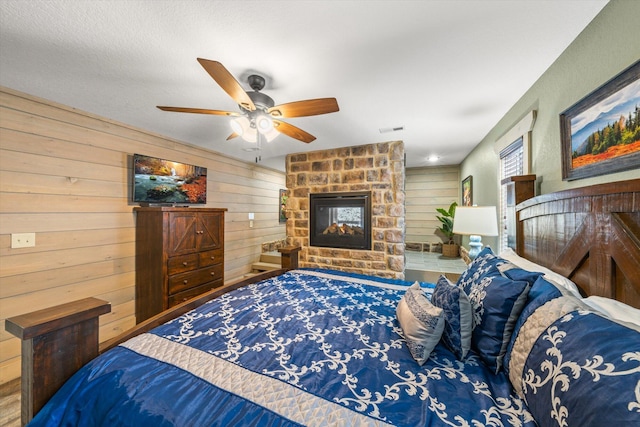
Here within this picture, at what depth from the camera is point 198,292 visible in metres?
2.86

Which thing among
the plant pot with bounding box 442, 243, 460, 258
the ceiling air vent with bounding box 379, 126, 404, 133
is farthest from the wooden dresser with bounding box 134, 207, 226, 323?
the plant pot with bounding box 442, 243, 460, 258

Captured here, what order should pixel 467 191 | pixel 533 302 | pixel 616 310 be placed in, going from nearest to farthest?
pixel 616 310 → pixel 533 302 → pixel 467 191

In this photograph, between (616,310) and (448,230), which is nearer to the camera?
(616,310)

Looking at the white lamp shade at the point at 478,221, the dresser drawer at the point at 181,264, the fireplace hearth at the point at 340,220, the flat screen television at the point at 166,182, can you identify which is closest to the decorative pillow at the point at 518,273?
the white lamp shade at the point at 478,221

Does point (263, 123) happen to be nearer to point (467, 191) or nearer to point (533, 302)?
point (533, 302)

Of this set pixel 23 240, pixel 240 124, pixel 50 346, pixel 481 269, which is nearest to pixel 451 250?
pixel 481 269

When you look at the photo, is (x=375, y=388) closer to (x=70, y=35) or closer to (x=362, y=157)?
(x=70, y=35)

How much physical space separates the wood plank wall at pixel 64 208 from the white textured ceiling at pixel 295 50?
10.7 inches

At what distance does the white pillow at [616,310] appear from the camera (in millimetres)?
787

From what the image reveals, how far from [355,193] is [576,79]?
237 centimetres

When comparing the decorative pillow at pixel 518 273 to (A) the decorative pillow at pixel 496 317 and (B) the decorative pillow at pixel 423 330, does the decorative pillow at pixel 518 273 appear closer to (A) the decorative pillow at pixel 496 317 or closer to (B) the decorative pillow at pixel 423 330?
(A) the decorative pillow at pixel 496 317

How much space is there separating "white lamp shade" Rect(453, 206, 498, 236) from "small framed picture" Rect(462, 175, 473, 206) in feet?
5.50

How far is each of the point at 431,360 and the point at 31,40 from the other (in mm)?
2715

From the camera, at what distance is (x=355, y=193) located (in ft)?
11.3
